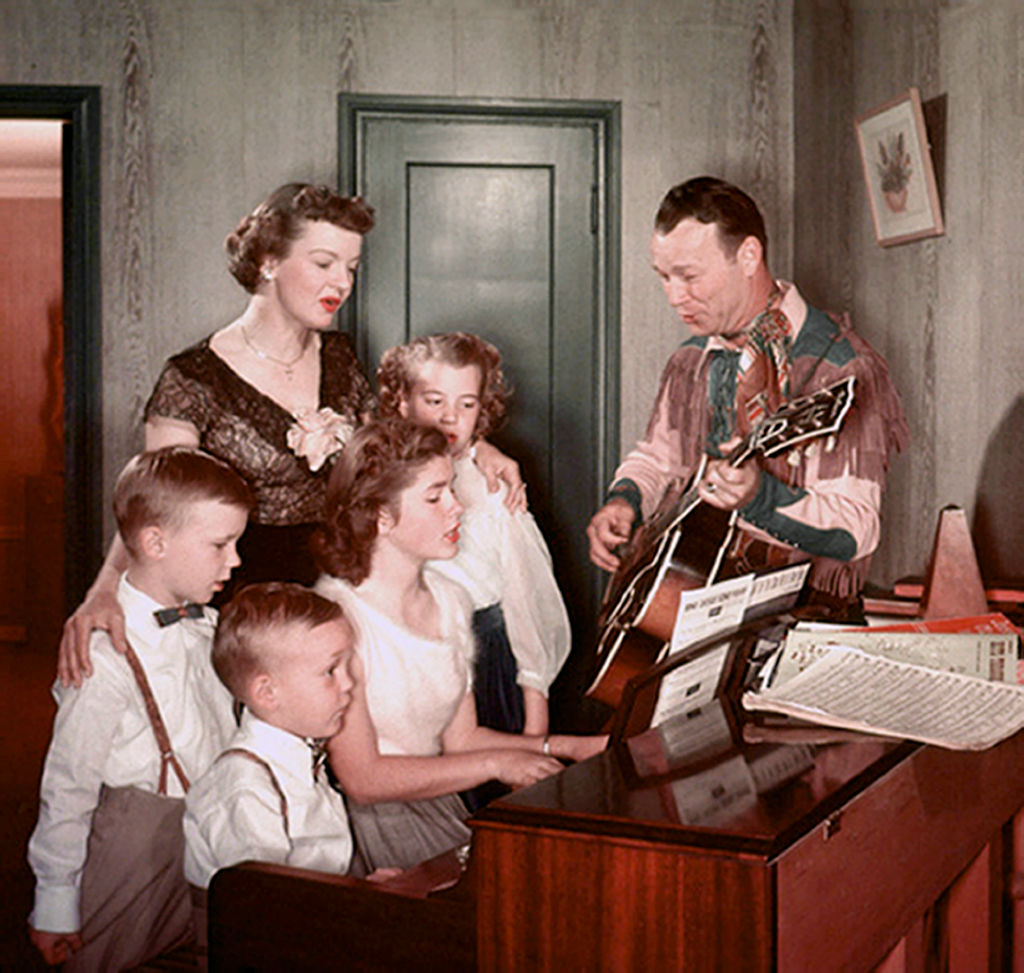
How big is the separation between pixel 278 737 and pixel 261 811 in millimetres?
119

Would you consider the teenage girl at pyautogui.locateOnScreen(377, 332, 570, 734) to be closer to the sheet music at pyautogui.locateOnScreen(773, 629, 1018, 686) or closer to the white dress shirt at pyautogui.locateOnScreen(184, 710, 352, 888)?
the white dress shirt at pyautogui.locateOnScreen(184, 710, 352, 888)

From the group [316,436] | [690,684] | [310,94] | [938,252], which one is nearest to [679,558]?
[690,684]

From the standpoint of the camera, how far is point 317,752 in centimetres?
203

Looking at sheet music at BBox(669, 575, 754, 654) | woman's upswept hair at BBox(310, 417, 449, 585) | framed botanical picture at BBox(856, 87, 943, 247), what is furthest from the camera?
framed botanical picture at BBox(856, 87, 943, 247)

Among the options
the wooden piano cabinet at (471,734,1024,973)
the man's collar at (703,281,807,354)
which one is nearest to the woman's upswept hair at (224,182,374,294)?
the man's collar at (703,281,807,354)

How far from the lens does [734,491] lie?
2035 millimetres

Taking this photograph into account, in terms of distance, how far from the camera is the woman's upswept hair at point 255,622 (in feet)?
6.65

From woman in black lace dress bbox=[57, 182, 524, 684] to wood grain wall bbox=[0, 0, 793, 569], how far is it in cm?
9

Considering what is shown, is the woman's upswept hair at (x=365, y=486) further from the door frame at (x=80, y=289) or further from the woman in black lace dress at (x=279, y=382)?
the door frame at (x=80, y=289)

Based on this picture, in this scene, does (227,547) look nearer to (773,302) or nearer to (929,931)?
(773,302)

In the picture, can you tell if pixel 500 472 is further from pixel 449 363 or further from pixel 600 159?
pixel 600 159

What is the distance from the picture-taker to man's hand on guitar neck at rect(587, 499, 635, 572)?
242cm

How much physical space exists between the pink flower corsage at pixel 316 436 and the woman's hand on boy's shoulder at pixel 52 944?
88 centimetres

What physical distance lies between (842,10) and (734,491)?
4.25 feet
